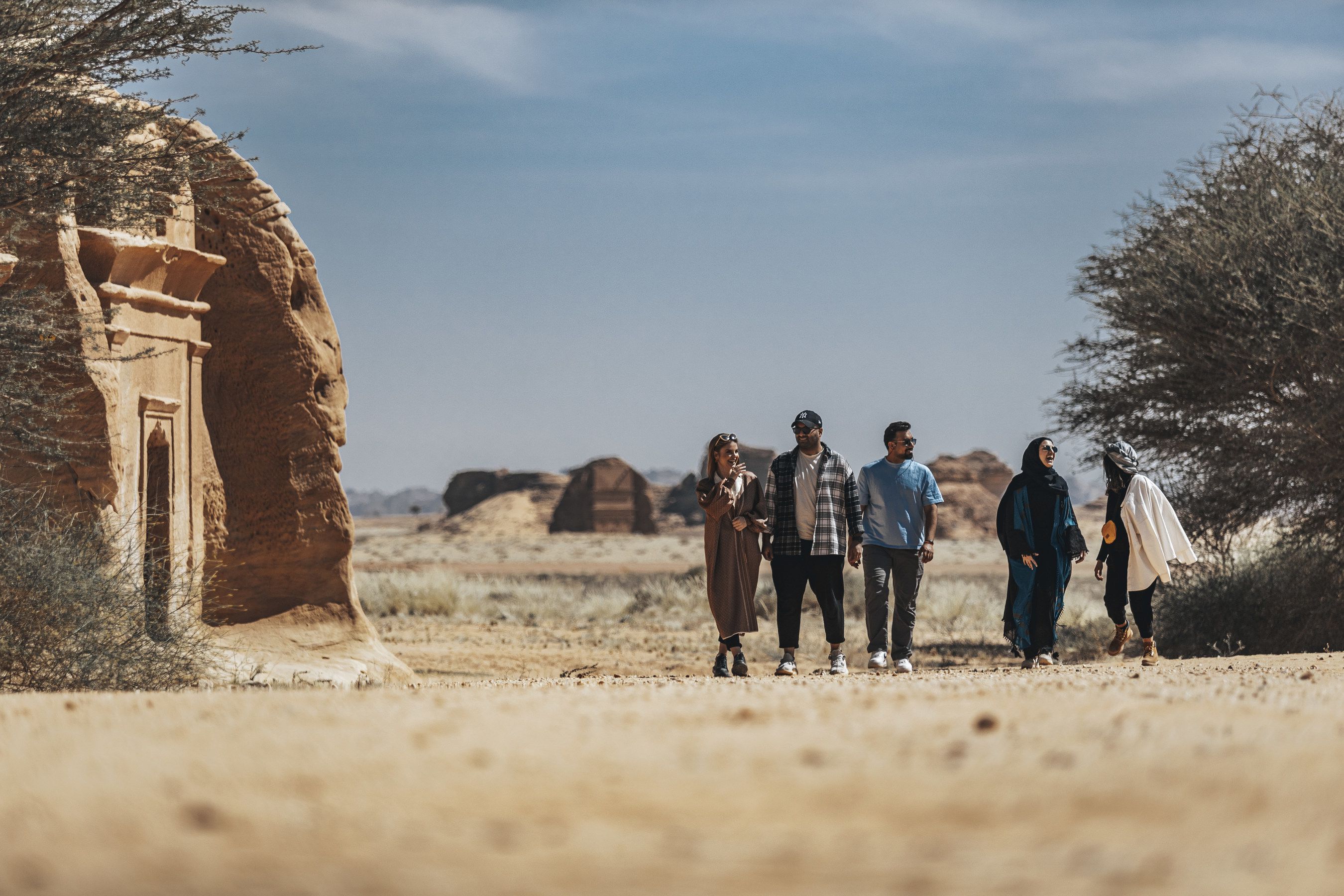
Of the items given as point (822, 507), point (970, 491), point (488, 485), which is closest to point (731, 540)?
point (822, 507)

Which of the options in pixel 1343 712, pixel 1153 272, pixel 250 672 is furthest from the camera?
pixel 1153 272

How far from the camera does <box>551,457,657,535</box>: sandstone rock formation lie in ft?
203

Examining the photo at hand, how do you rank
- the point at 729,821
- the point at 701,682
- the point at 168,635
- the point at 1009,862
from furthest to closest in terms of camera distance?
the point at 168,635, the point at 701,682, the point at 729,821, the point at 1009,862

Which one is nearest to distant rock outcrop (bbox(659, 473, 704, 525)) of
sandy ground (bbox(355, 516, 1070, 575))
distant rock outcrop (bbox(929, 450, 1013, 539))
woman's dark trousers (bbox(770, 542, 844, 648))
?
sandy ground (bbox(355, 516, 1070, 575))

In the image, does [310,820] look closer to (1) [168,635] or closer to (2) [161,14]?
(1) [168,635]

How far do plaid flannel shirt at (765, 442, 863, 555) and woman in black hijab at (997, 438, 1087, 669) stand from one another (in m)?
1.43

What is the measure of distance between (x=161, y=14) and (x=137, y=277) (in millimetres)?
2430

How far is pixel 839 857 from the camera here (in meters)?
3.34

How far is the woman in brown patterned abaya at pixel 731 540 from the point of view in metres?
10.3

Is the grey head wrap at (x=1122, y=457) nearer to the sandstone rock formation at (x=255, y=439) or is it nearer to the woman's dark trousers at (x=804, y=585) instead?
the woman's dark trousers at (x=804, y=585)

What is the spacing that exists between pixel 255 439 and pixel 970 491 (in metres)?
51.9

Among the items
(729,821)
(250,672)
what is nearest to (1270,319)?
(250,672)

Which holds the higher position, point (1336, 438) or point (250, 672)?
point (1336, 438)

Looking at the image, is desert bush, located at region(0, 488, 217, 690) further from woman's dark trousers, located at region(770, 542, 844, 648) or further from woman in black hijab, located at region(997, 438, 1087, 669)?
woman in black hijab, located at region(997, 438, 1087, 669)
